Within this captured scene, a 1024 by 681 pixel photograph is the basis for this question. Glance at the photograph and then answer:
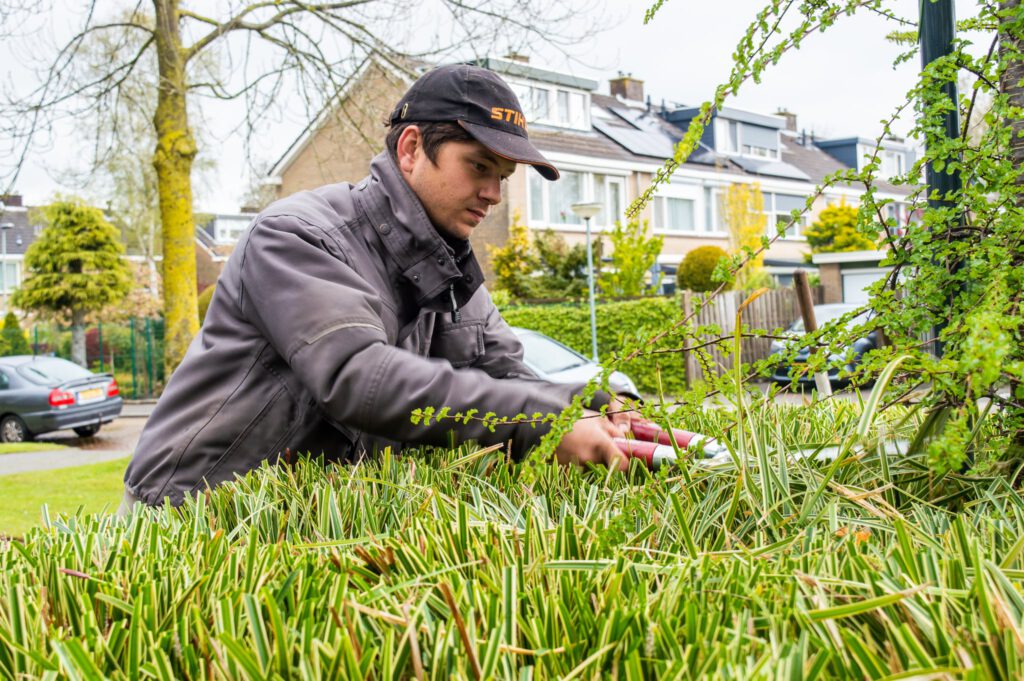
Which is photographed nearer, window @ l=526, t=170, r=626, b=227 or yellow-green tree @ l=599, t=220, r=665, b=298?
yellow-green tree @ l=599, t=220, r=665, b=298

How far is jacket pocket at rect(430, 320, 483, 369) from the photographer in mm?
2646

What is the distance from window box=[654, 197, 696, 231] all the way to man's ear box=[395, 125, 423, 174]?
33416mm

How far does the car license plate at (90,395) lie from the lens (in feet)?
54.6

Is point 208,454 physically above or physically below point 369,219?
below

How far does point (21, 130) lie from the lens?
10531 millimetres

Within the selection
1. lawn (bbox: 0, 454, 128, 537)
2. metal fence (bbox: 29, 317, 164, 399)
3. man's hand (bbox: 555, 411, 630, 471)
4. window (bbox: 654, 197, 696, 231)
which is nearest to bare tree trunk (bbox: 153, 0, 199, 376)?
lawn (bbox: 0, 454, 128, 537)

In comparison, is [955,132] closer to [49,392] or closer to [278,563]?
[278,563]

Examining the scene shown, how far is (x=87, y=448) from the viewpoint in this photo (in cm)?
1504

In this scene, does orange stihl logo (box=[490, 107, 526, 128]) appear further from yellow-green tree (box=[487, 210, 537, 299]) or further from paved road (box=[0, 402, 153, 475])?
yellow-green tree (box=[487, 210, 537, 299])

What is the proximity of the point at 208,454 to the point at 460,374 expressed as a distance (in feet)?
2.33

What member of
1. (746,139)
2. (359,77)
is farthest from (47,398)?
(746,139)

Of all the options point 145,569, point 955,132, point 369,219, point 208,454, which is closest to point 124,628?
point 145,569

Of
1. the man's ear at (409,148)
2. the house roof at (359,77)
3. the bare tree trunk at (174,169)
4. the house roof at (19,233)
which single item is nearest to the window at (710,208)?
the house roof at (359,77)

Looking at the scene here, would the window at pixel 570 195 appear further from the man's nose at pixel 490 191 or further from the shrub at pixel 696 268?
the man's nose at pixel 490 191
